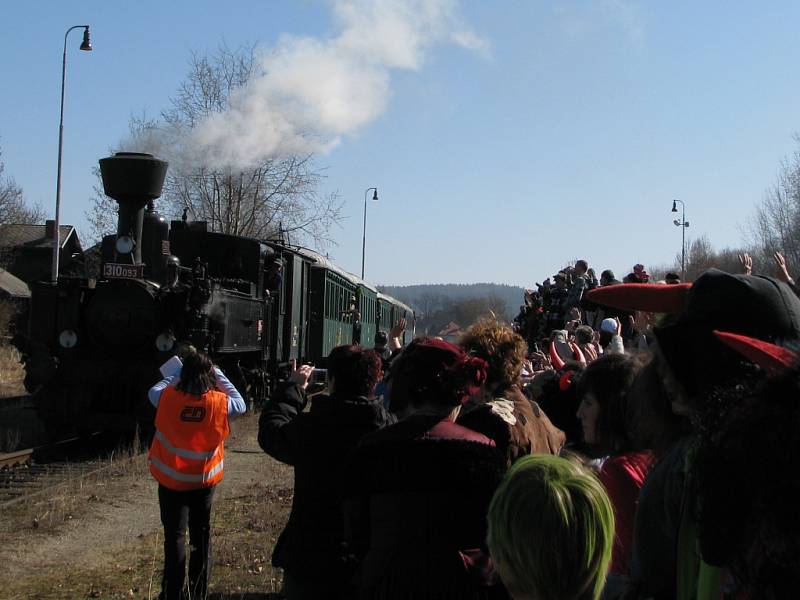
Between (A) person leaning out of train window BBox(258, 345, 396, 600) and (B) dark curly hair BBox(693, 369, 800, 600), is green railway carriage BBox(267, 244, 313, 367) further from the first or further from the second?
(B) dark curly hair BBox(693, 369, 800, 600)

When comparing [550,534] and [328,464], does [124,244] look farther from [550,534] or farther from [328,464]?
[550,534]

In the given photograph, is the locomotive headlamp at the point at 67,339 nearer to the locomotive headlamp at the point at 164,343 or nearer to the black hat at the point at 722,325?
the locomotive headlamp at the point at 164,343

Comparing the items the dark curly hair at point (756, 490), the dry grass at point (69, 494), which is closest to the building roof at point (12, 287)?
the dry grass at point (69, 494)

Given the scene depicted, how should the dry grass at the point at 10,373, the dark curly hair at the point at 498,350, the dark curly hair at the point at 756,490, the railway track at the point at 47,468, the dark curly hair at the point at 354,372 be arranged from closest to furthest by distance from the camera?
the dark curly hair at the point at 756,490 < the dark curly hair at the point at 354,372 < the dark curly hair at the point at 498,350 < the railway track at the point at 47,468 < the dry grass at the point at 10,373

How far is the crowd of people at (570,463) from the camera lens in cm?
144

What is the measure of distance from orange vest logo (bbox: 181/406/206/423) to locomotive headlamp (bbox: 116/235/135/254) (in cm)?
794

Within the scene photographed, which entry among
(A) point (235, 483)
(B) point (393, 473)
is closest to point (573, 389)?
(B) point (393, 473)

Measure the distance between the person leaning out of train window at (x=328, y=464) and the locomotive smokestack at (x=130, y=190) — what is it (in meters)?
9.85

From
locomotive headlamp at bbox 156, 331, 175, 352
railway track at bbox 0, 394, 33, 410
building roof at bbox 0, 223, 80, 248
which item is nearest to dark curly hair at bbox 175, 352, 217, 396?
locomotive headlamp at bbox 156, 331, 175, 352

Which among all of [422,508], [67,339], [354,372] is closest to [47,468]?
[67,339]

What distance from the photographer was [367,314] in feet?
98.1

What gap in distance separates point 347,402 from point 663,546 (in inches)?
84.6

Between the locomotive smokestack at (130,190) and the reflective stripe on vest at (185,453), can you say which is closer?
the reflective stripe on vest at (185,453)

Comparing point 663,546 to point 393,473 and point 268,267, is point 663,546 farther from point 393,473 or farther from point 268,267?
point 268,267
